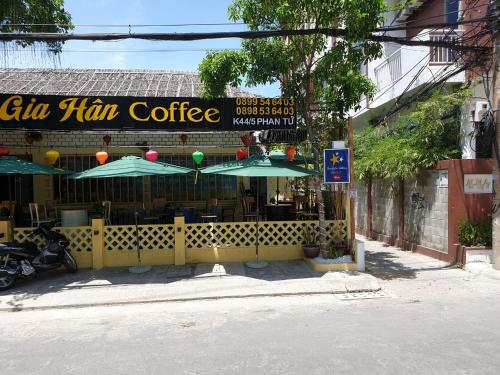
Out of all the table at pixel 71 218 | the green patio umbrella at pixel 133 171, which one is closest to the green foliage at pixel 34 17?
the green patio umbrella at pixel 133 171

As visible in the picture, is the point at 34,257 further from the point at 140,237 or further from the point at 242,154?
the point at 242,154

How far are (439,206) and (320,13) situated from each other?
17.6 feet

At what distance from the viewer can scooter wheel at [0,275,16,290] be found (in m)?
7.94

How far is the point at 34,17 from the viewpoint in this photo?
10031mm

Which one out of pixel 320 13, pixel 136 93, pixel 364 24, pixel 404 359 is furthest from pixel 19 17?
pixel 404 359

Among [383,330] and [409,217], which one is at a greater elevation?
[409,217]

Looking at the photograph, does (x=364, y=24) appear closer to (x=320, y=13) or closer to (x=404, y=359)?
(x=320, y=13)

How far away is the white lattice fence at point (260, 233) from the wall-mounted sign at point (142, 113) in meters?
2.29

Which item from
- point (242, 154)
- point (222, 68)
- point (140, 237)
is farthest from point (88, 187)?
point (222, 68)

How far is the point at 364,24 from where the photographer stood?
27.1 feet

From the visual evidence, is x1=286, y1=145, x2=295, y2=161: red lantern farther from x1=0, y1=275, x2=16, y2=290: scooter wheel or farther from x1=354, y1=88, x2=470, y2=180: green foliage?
x1=0, y1=275, x2=16, y2=290: scooter wheel

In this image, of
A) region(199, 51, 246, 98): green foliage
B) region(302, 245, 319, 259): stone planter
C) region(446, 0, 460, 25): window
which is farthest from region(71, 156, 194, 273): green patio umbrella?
region(446, 0, 460, 25): window

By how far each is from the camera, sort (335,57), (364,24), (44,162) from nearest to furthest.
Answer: (364,24) → (335,57) → (44,162)

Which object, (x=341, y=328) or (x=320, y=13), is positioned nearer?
(x=341, y=328)
